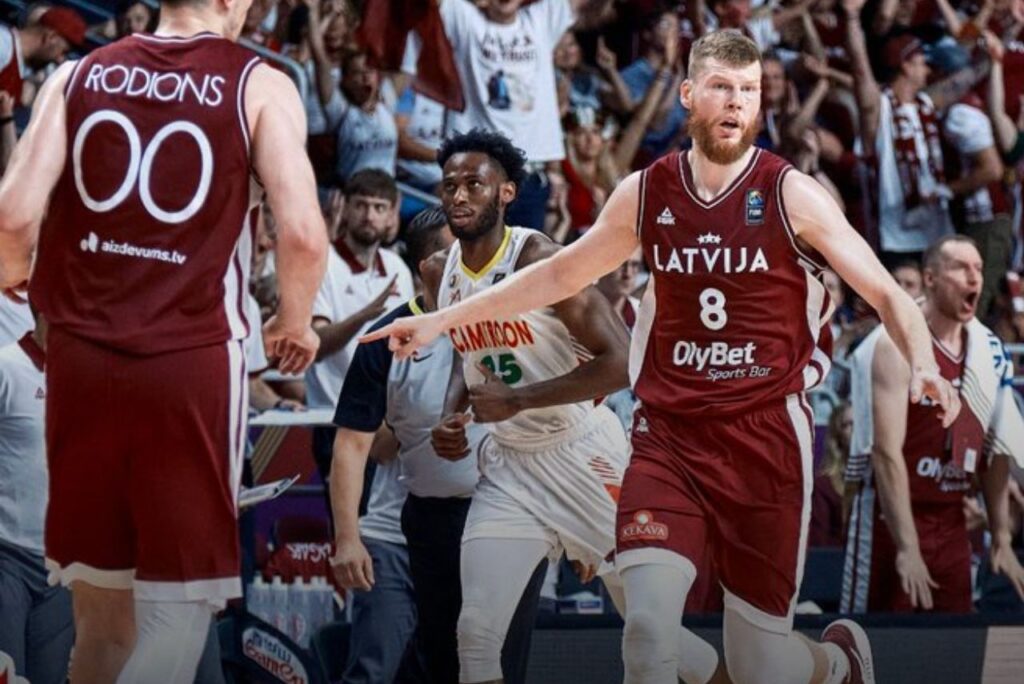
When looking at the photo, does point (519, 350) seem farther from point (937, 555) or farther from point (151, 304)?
point (937, 555)

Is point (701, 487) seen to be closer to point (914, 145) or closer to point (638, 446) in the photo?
point (638, 446)

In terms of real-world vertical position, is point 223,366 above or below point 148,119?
below

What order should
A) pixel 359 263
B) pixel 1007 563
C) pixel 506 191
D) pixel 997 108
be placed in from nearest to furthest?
pixel 506 191
pixel 1007 563
pixel 359 263
pixel 997 108

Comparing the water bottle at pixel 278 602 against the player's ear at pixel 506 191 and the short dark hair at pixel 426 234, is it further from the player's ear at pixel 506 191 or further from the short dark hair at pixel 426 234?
the player's ear at pixel 506 191

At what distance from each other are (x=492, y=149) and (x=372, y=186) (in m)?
2.98

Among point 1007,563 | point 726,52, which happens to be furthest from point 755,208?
point 1007,563

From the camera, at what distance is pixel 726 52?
19.1ft

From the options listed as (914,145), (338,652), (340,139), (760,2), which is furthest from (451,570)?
(760,2)

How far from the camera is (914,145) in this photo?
1342cm

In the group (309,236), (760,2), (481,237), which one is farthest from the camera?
(760,2)

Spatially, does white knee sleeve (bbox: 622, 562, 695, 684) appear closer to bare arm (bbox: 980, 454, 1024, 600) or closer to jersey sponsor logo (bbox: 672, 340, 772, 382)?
jersey sponsor logo (bbox: 672, 340, 772, 382)

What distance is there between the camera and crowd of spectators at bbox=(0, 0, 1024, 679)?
10.1 m

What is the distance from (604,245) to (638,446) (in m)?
0.67

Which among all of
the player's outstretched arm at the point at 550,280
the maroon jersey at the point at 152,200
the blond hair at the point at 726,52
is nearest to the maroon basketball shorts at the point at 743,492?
the player's outstretched arm at the point at 550,280
